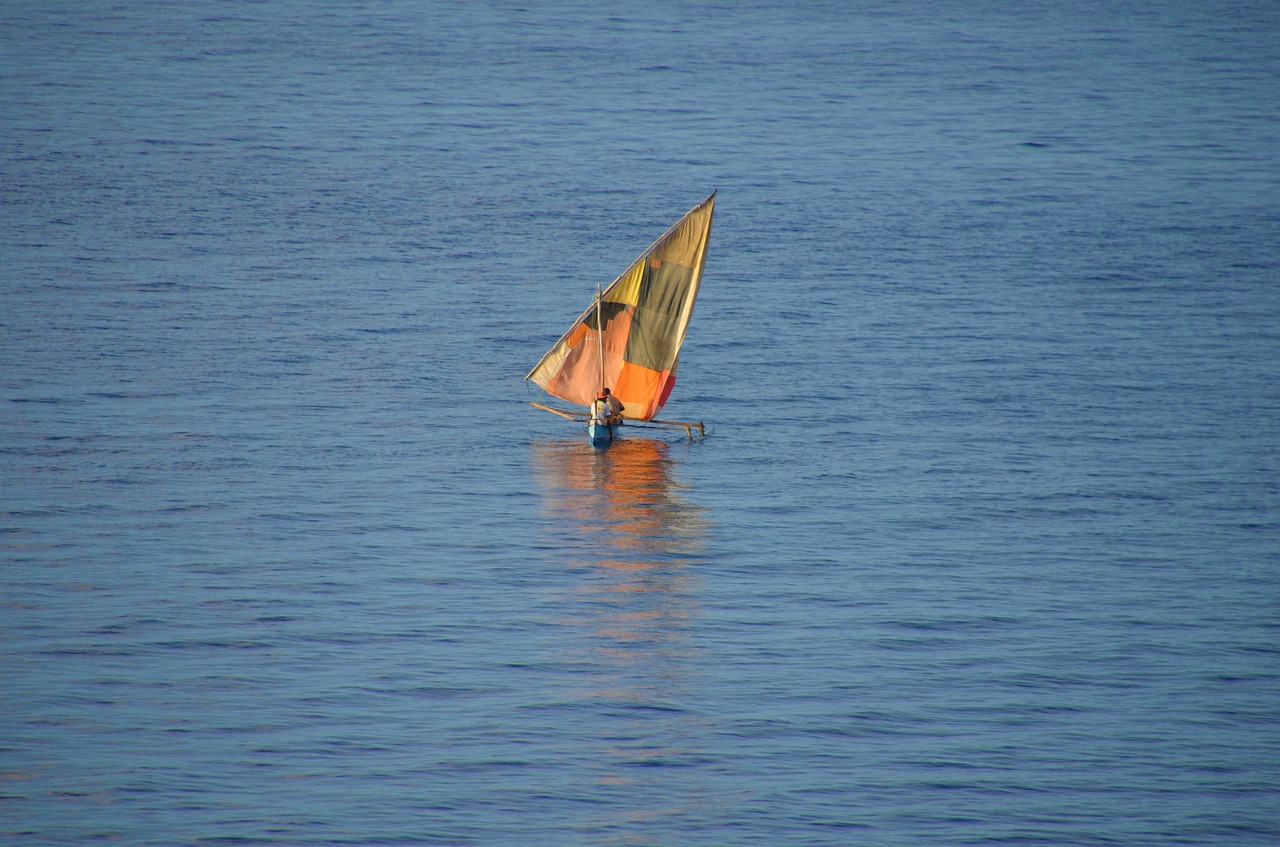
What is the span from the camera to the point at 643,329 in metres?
63.8

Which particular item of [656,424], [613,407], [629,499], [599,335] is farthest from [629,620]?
[656,424]

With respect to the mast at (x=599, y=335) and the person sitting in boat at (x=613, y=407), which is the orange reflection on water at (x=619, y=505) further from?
the mast at (x=599, y=335)

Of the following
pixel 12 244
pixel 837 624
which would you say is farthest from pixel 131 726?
pixel 12 244

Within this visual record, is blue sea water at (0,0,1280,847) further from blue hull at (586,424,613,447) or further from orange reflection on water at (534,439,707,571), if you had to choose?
blue hull at (586,424,613,447)

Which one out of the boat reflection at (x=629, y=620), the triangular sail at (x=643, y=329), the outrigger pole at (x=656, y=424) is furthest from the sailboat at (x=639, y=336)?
the boat reflection at (x=629, y=620)

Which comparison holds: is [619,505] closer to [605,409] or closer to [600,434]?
[600,434]

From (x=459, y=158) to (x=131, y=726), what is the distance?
105376mm

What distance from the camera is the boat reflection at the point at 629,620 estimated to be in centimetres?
Result: 3578

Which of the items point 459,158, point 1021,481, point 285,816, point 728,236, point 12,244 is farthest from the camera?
point 459,158

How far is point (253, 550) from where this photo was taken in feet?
167

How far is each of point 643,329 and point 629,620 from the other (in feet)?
67.0

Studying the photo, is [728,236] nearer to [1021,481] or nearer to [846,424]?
[846,424]

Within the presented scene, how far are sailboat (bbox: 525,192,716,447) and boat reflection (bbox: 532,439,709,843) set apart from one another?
2.16m

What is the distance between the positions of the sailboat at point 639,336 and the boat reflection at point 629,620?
2.16 m
